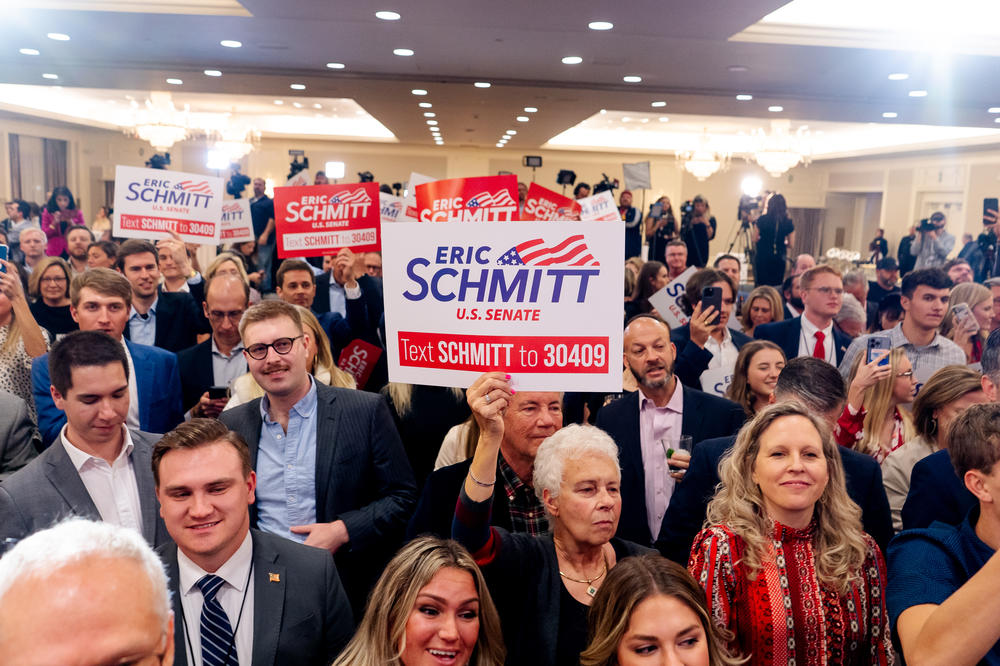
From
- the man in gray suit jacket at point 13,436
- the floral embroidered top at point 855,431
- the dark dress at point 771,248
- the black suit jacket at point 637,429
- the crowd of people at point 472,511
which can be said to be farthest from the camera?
the dark dress at point 771,248

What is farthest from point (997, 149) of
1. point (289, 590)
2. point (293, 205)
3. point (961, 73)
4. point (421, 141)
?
point (289, 590)

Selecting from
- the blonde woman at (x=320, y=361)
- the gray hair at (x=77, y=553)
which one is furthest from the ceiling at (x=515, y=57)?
the gray hair at (x=77, y=553)

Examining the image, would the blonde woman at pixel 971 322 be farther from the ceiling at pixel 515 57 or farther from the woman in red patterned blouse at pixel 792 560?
the woman in red patterned blouse at pixel 792 560

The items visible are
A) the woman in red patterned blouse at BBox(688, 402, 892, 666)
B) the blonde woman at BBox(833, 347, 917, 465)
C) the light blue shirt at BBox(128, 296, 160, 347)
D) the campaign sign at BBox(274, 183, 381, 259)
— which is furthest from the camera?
the campaign sign at BBox(274, 183, 381, 259)

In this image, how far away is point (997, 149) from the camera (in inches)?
578

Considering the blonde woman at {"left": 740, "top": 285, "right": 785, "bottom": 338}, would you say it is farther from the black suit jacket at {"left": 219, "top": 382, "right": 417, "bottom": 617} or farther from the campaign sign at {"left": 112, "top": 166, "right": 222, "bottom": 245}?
the campaign sign at {"left": 112, "top": 166, "right": 222, "bottom": 245}

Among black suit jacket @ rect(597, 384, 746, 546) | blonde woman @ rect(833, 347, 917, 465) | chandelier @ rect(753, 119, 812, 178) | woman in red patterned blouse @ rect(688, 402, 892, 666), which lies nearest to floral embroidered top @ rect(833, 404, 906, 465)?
blonde woman @ rect(833, 347, 917, 465)

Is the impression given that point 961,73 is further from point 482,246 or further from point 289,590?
point 289,590

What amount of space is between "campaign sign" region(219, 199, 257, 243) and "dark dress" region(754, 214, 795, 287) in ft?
Result: 16.8

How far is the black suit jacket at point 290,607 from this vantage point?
6.34 feet

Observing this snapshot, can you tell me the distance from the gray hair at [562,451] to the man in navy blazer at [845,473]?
1.42 feet

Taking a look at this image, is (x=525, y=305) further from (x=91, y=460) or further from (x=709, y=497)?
(x=91, y=460)

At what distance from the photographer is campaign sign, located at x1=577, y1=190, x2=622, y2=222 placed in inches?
233

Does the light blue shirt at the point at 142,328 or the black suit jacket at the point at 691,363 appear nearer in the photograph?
the black suit jacket at the point at 691,363
